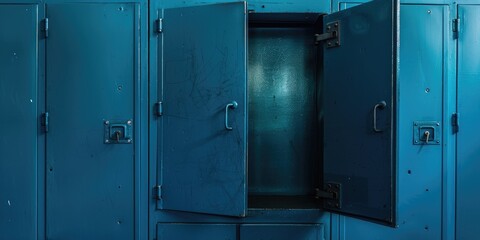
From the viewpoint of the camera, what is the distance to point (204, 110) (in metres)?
Result: 1.92

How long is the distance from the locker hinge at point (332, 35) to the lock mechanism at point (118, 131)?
1337 millimetres

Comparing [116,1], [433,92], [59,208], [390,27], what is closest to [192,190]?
[59,208]

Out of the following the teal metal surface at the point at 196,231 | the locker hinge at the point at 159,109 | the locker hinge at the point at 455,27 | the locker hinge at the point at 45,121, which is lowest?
the teal metal surface at the point at 196,231

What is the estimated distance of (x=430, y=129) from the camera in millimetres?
1977

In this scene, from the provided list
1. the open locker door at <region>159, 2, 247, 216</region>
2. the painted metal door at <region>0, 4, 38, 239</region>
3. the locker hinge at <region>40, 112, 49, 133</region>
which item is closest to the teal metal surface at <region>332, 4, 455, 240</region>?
the open locker door at <region>159, 2, 247, 216</region>

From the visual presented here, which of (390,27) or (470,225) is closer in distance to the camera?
(390,27)

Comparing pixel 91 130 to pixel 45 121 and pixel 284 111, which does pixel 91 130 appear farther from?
pixel 284 111

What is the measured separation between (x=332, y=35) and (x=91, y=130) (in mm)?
1626

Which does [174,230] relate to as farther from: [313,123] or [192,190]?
[313,123]

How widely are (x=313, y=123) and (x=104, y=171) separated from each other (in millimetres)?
1502

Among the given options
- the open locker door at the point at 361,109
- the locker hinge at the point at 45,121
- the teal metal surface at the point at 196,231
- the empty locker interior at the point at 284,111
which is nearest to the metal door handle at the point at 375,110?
the open locker door at the point at 361,109

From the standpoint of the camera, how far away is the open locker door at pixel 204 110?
1.87 m

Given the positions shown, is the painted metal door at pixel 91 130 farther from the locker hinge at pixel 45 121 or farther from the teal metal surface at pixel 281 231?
the teal metal surface at pixel 281 231

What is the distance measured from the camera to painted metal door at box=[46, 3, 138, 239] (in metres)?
2.00
